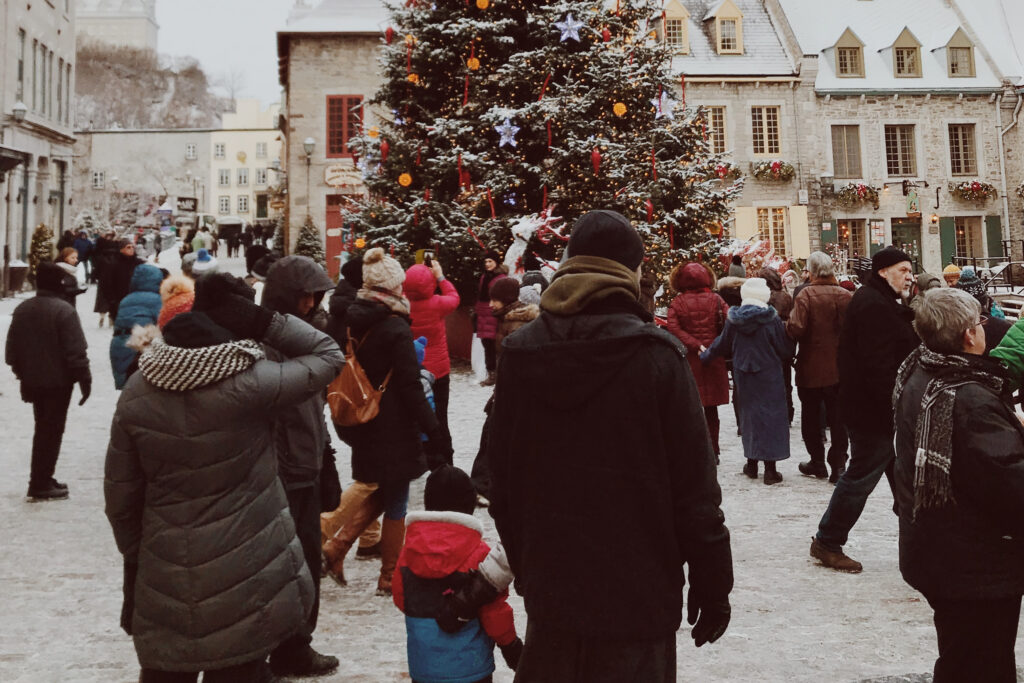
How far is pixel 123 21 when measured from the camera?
125312 mm

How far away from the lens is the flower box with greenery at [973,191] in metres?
33.0

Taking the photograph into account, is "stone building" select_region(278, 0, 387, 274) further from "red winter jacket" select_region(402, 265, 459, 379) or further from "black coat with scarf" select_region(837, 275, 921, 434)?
"black coat with scarf" select_region(837, 275, 921, 434)

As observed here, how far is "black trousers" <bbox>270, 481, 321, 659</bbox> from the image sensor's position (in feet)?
13.3

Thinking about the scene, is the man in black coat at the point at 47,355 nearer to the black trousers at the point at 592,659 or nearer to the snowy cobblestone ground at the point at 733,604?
the snowy cobblestone ground at the point at 733,604

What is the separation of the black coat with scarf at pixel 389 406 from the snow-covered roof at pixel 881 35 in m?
31.5

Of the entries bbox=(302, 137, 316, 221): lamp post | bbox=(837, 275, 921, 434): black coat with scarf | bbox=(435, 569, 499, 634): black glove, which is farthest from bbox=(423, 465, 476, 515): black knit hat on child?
bbox=(302, 137, 316, 221): lamp post

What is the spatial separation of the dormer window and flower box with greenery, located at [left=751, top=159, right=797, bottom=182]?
14.6 feet

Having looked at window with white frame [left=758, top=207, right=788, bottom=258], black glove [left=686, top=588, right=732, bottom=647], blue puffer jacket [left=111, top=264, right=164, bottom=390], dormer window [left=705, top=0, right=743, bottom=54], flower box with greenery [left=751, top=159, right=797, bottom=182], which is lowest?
black glove [left=686, top=588, right=732, bottom=647]

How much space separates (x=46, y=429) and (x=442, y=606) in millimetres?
5262

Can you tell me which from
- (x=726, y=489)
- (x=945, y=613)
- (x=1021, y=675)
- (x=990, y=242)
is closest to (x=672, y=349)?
(x=945, y=613)

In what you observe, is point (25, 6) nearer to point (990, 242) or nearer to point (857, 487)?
point (857, 487)

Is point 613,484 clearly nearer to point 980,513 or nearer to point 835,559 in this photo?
point 980,513

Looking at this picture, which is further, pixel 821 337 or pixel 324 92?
pixel 324 92

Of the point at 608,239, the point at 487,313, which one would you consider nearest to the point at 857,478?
the point at 608,239
